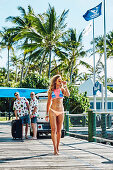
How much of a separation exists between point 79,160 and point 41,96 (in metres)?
8.69

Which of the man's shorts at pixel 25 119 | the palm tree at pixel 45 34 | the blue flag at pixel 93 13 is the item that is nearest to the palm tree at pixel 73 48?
the palm tree at pixel 45 34

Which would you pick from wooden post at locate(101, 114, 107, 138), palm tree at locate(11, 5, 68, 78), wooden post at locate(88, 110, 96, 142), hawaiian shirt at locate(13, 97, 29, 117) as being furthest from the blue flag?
wooden post at locate(101, 114, 107, 138)

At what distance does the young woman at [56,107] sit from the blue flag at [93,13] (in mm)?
22061

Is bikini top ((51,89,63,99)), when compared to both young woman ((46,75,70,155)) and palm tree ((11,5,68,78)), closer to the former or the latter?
young woman ((46,75,70,155))

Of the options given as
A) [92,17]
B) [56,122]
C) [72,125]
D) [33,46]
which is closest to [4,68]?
[33,46]

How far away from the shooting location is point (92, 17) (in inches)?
1214

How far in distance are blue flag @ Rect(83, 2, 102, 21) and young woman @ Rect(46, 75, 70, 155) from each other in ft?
72.4

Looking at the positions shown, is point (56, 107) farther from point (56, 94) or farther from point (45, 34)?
point (45, 34)

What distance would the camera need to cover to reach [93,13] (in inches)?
1212

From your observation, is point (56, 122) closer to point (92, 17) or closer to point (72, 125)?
point (72, 125)

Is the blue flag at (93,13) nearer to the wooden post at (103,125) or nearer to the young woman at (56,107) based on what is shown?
the wooden post at (103,125)

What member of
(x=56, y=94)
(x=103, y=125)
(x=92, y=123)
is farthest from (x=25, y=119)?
(x=56, y=94)

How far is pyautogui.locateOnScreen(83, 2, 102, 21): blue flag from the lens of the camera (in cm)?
3047

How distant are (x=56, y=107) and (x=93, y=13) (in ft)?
74.3
